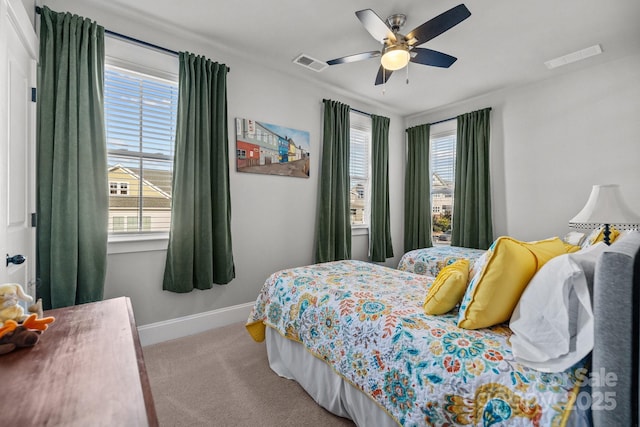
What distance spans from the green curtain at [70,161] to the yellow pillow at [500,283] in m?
2.52

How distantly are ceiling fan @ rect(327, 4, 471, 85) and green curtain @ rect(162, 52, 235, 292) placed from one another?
1.24 m

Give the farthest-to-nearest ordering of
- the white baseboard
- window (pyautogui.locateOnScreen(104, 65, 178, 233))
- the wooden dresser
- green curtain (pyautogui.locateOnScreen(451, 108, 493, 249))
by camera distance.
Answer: green curtain (pyautogui.locateOnScreen(451, 108, 493, 249)), the white baseboard, window (pyautogui.locateOnScreen(104, 65, 178, 233)), the wooden dresser

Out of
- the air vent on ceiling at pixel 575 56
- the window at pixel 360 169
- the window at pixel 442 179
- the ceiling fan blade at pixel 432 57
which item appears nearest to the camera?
the ceiling fan blade at pixel 432 57

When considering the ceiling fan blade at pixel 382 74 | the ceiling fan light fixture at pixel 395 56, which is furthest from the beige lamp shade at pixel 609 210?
the ceiling fan blade at pixel 382 74

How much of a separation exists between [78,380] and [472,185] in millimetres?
4234

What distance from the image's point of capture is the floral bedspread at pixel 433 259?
3.24 meters

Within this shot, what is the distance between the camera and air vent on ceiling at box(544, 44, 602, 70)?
9.17 ft

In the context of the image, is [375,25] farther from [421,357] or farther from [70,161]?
[70,161]

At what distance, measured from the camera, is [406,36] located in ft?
7.16

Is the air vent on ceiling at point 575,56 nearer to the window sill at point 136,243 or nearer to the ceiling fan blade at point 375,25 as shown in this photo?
the ceiling fan blade at point 375,25

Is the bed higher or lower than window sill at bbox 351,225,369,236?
lower

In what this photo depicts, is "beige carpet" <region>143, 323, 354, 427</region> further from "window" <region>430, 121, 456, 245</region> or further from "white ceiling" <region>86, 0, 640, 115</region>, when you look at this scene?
"window" <region>430, 121, 456, 245</region>

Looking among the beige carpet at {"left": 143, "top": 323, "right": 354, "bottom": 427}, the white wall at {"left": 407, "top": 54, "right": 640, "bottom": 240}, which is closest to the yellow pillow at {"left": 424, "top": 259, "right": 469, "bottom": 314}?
the beige carpet at {"left": 143, "top": 323, "right": 354, "bottom": 427}

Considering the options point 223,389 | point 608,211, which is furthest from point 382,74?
point 223,389
